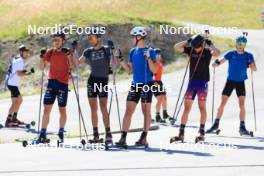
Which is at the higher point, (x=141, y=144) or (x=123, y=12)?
(x=123, y=12)

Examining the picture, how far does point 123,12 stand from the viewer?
46.3 metres

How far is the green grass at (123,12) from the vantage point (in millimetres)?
34531

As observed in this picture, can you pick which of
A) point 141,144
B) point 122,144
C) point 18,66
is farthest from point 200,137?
point 18,66

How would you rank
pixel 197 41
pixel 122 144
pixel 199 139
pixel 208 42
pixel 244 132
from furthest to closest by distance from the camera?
pixel 244 132, pixel 199 139, pixel 208 42, pixel 197 41, pixel 122 144

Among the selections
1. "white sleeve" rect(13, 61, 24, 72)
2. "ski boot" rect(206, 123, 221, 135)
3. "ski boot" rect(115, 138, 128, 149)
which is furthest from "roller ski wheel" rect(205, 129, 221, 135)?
"white sleeve" rect(13, 61, 24, 72)

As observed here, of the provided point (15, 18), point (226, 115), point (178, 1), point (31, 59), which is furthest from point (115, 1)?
point (226, 115)

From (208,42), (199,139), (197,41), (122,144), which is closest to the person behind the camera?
(122,144)

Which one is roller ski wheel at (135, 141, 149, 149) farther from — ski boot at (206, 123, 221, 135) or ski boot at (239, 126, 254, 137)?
ski boot at (239, 126, 254, 137)

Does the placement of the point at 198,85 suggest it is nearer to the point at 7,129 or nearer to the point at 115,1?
the point at 7,129

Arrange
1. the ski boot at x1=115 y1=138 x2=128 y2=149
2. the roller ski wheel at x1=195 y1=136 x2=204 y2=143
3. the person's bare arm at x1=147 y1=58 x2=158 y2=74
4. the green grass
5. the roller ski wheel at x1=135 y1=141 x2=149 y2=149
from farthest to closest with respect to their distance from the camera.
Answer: the green grass
the roller ski wheel at x1=195 y1=136 x2=204 y2=143
the roller ski wheel at x1=135 y1=141 x2=149 y2=149
the ski boot at x1=115 y1=138 x2=128 y2=149
the person's bare arm at x1=147 y1=58 x2=158 y2=74

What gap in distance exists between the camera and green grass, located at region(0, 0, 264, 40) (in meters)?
34.5

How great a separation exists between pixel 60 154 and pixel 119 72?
59.1 ft

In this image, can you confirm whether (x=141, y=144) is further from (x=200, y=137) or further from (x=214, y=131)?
(x=214, y=131)

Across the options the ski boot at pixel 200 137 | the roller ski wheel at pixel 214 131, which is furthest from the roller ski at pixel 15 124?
the ski boot at pixel 200 137
